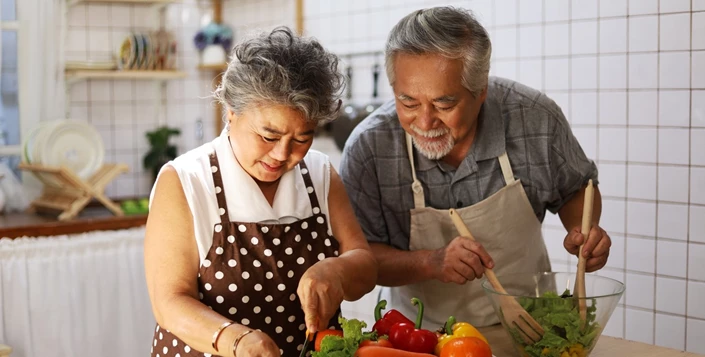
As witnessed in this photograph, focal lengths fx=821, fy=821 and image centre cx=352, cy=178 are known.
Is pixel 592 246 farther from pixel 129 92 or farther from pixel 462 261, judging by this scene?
pixel 129 92

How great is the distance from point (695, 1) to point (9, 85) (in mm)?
2728

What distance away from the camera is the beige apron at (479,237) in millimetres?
1918

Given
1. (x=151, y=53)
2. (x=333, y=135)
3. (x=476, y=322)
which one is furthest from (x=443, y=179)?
(x=151, y=53)

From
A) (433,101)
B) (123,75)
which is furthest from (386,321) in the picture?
(123,75)

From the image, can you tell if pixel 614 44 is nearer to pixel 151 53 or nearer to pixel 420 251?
pixel 420 251

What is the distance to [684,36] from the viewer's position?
243 cm

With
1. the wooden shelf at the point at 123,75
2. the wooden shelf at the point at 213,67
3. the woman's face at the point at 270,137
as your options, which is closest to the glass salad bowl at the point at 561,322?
the woman's face at the point at 270,137

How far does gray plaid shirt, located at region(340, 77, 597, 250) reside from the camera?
6.31 ft

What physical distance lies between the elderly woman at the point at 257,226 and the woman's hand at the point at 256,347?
0.07m

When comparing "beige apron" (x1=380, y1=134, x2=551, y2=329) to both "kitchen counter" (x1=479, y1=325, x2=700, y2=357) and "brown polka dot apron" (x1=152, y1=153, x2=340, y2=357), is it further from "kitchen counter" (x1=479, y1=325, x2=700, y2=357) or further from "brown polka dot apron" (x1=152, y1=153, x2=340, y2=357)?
"brown polka dot apron" (x1=152, y1=153, x2=340, y2=357)

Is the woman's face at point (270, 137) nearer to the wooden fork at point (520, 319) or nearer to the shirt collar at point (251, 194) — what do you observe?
the shirt collar at point (251, 194)

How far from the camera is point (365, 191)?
6.38ft

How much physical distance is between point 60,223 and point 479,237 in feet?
5.98

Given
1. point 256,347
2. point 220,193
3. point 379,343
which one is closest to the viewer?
point 256,347
